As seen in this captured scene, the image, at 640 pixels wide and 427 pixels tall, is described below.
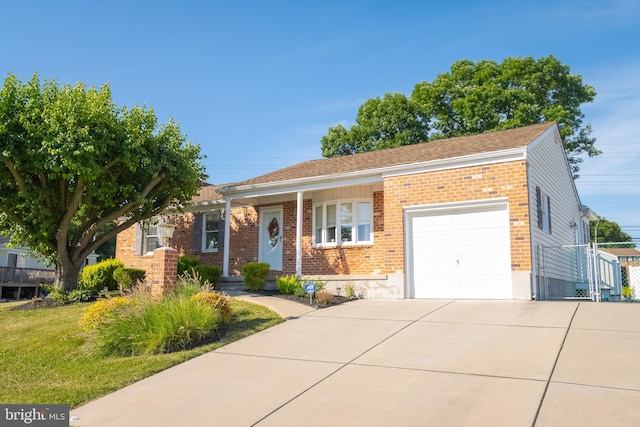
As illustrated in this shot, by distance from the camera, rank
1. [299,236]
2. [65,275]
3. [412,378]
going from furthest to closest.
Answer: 1. [299,236]
2. [65,275]
3. [412,378]

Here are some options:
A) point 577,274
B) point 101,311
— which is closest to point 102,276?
point 101,311

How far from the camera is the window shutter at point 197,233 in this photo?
18700mm

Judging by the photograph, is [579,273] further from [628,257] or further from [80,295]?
[80,295]

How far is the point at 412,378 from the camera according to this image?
5.85 m

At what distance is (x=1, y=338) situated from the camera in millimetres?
9758

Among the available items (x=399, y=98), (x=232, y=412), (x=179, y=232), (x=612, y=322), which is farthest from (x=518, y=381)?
(x=399, y=98)

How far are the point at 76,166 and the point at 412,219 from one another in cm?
827

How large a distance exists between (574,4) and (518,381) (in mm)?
Result: 12018

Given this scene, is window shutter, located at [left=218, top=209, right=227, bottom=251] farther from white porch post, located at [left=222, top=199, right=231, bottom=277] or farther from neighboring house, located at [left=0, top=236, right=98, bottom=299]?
neighboring house, located at [left=0, top=236, right=98, bottom=299]

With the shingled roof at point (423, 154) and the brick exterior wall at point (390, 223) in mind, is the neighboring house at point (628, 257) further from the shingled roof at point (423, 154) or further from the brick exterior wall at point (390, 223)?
the brick exterior wall at point (390, 223)

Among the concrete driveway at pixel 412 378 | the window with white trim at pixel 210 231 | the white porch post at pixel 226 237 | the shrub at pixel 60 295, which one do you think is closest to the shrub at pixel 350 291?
the concrete driveway at pixel 412 378

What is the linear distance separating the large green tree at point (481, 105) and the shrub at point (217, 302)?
22.4m

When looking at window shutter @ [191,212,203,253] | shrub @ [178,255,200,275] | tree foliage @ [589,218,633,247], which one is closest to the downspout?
shrub @ [178,255,200,275]

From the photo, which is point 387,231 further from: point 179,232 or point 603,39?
point 603,39
